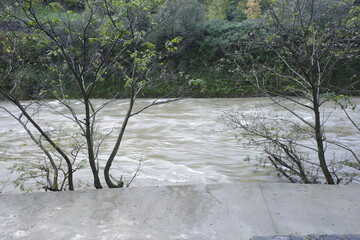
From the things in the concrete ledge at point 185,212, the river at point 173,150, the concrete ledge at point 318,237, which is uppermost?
the concrete ledge at point 318,237

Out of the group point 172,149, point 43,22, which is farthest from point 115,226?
point 172,149

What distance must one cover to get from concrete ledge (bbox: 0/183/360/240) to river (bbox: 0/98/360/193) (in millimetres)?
1415

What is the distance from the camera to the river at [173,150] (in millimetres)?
6317

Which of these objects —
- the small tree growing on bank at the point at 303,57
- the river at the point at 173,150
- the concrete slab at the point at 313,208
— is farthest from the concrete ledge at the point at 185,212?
the river at the point at 173,150

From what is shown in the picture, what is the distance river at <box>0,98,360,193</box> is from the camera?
20.7 ft

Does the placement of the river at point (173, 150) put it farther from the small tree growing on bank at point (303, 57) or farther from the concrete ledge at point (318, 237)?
the concrete ledge at point (318, 237)

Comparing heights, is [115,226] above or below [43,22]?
below

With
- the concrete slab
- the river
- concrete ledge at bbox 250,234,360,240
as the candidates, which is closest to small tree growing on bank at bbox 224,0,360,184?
the river

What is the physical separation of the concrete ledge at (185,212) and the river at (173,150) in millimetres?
1415

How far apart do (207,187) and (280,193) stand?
2.68ft

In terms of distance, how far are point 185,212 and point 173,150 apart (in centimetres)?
499

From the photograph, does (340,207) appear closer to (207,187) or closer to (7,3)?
(207,187)

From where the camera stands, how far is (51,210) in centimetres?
339

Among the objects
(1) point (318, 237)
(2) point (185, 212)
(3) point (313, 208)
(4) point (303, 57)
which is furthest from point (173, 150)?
(1) point (318, 237)
